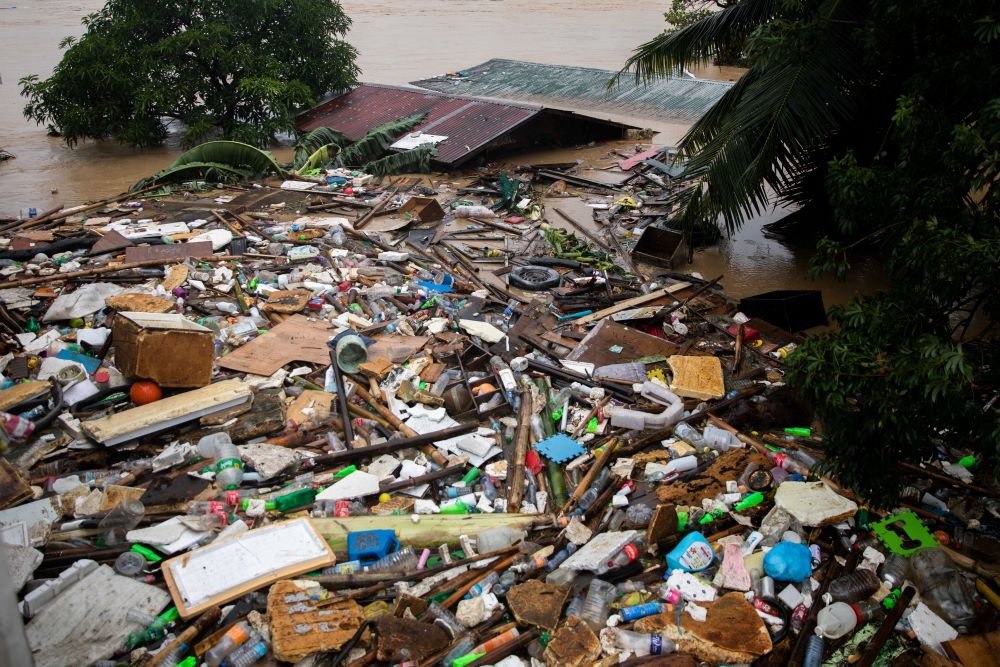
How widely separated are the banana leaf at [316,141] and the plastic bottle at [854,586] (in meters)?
12.1

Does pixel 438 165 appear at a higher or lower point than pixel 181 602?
higher

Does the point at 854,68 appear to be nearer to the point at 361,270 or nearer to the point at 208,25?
the point at 361,270

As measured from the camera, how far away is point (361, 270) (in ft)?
29.8

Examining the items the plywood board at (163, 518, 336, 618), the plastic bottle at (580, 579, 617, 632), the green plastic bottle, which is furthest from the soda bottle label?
the plastic bottle at (580, 579, 617, 632)

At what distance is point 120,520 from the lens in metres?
4.67

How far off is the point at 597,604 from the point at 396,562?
1308 millimetres

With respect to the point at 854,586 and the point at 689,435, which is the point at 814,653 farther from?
the point at 689,435

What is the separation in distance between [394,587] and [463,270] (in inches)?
221

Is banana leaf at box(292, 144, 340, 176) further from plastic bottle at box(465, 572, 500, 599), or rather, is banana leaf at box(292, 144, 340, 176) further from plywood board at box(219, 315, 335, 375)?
plastic bottle at box(465, 572, 500, 599)

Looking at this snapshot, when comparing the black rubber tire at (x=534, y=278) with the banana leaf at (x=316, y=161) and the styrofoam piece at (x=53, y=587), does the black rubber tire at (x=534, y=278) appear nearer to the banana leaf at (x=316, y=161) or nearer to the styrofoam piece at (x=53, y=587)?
the styrofoam piece at (x=53, y=587)

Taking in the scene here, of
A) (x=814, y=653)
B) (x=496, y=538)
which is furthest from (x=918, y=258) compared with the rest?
(x=496, y=538)

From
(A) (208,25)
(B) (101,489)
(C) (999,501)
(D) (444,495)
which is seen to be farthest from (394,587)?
(A) (208,25)

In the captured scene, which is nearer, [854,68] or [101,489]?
[101,489]

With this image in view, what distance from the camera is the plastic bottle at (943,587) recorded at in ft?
13.6
